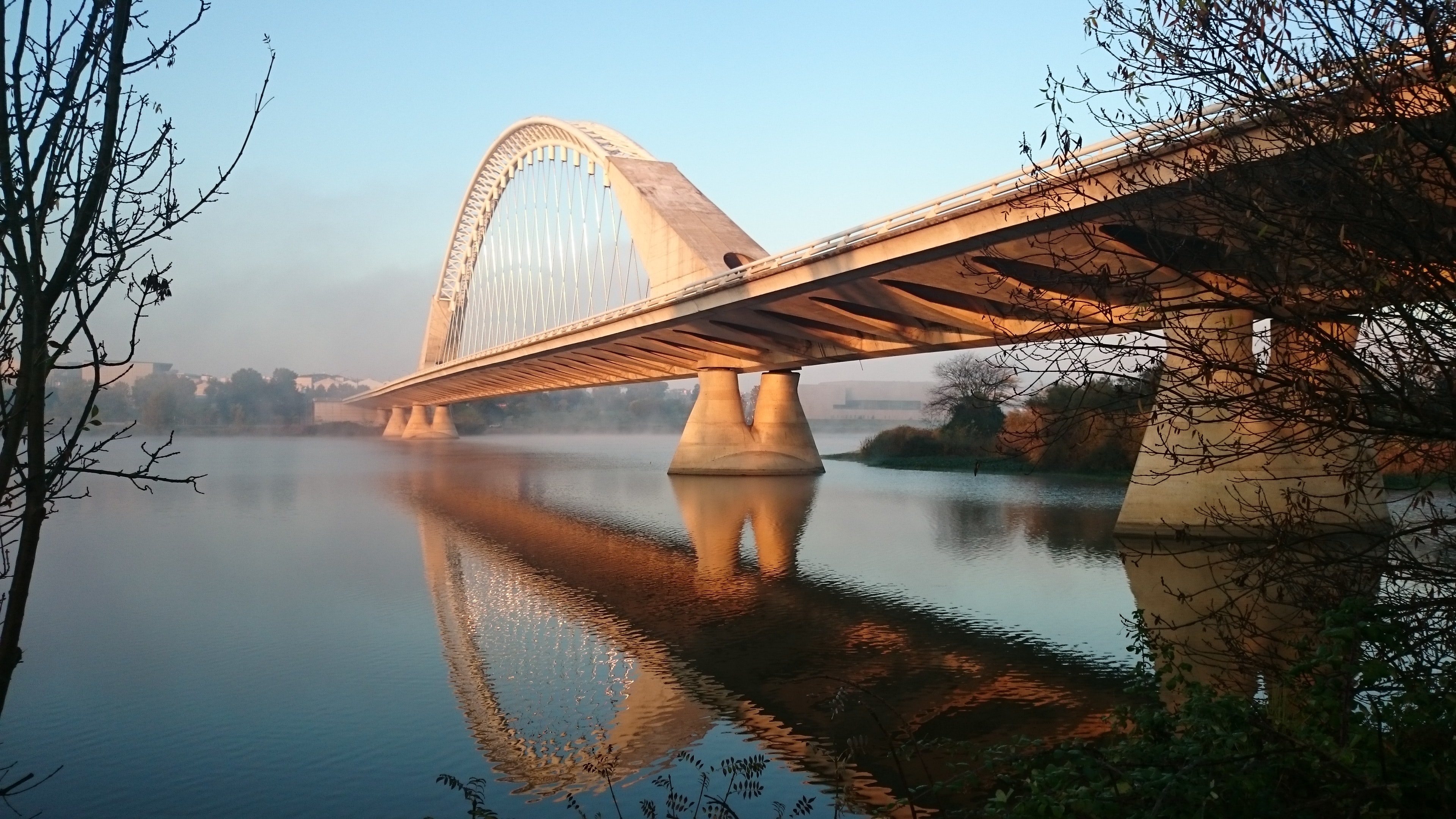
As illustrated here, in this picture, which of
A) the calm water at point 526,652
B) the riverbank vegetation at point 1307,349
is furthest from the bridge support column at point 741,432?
the riverbank vegetation at point 1307,349

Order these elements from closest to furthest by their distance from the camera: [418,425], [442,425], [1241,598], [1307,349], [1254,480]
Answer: [1307,349]
[1254,480]
[1241,598]
[418,425]
[442,425]

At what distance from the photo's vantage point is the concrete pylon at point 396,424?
131 metres

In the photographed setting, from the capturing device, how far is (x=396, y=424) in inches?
5251

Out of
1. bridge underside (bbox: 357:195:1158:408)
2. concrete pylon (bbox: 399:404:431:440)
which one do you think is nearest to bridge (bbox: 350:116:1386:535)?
bridge underside (bbox: 357:195:1158:408)

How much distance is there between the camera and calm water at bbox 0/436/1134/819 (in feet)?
30.3

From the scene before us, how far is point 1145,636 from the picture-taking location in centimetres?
1004

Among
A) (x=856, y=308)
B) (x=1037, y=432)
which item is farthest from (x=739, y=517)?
(x=1037, y=432)

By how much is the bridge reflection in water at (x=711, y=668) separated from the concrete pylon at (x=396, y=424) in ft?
368

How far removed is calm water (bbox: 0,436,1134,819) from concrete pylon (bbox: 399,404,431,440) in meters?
92.6

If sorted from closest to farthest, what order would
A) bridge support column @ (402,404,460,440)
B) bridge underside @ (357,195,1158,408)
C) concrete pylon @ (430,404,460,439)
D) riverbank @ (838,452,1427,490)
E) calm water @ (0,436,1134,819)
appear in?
calm water @ (0,436,1134,819)
bridge underside @ (357,195,1158,408)
riverbank @ (838,452,1427,490)
bridge support column @ (402,404,460,440)
concrete pylon @ (430,404,460,439)

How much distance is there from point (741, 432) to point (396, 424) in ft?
310

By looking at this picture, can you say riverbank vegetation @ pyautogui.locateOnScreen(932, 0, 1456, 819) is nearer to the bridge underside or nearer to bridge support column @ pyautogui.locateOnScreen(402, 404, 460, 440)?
the bridge underside

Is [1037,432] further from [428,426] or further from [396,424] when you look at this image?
[396,424]

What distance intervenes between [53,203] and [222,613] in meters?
14.3
